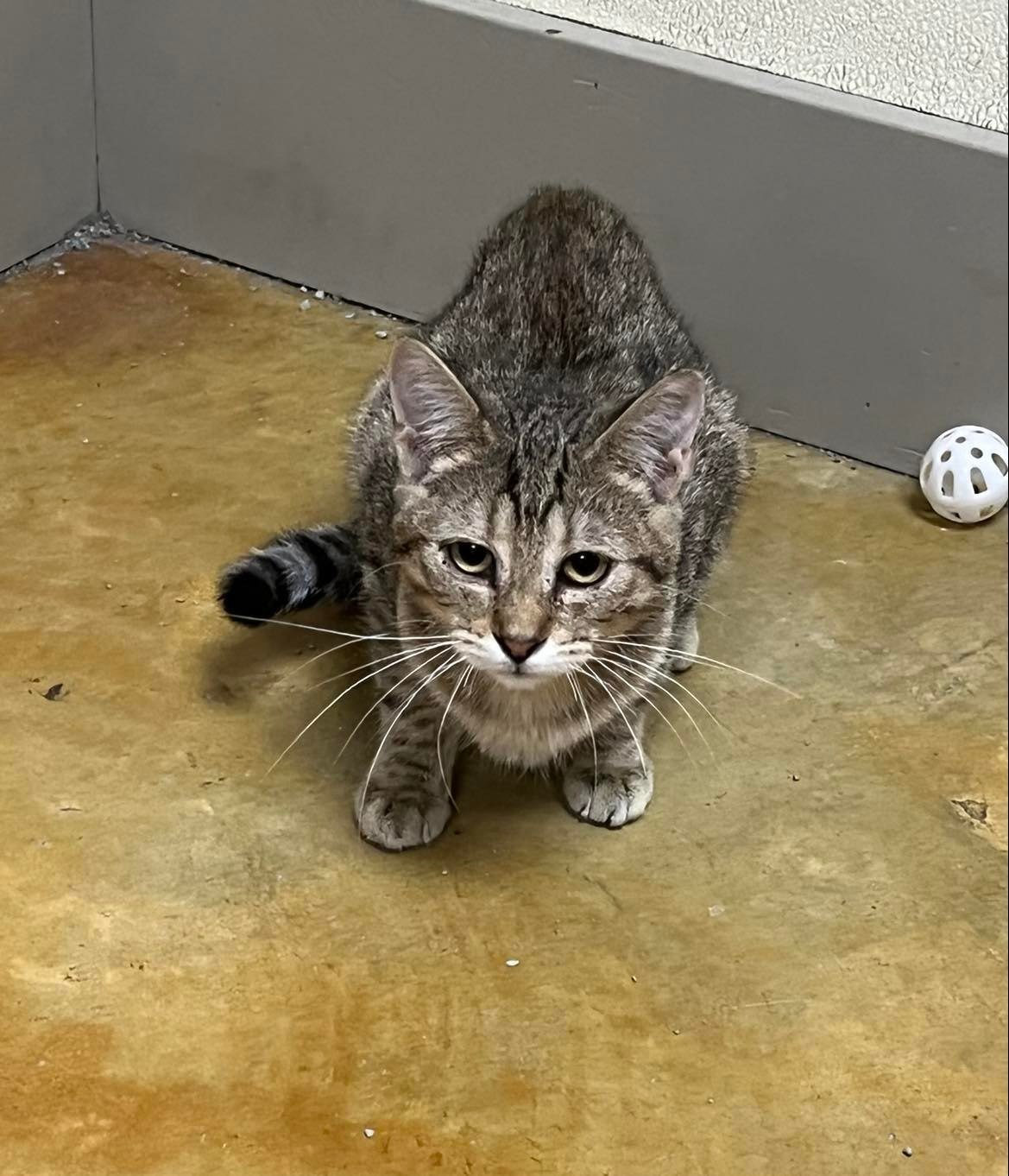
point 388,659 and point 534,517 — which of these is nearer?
point 534,517

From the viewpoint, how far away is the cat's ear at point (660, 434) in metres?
1.34

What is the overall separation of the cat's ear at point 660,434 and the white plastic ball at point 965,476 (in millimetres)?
258

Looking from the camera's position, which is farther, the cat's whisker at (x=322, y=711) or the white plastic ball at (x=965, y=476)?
the cat's whisker at (x=322, y=711)

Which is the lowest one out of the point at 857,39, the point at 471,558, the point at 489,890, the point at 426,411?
the point at 489,890

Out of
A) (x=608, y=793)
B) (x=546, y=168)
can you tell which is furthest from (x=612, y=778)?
(x=546, y=168)

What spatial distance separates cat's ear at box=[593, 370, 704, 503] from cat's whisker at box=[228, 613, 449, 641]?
27 cm

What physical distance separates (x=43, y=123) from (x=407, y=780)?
4.57ft

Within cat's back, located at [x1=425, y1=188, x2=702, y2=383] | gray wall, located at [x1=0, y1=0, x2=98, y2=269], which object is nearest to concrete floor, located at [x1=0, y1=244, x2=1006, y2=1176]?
cat's back, located at [x1=425, y1=188, x2=702, y2=383]

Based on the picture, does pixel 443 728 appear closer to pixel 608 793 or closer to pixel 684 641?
pixel 608 793

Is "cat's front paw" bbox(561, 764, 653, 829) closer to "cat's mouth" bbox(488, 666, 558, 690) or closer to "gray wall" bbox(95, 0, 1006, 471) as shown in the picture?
"cat's mouth" bbox(488, 666, 558, 690)

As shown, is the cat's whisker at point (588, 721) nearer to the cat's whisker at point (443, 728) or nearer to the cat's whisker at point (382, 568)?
the cat's whisker at point (443, 728)

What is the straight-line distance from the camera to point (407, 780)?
161cm

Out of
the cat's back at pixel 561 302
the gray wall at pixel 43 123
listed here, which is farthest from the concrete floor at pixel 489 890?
the gray wall at pixel 43 123

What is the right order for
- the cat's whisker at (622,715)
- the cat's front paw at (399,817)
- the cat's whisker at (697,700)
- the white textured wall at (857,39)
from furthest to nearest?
the cat's whisker at (697,700), the cat's front paw at (399,817), the cat's whisker at (622,715), the white textured wall at (857,39)
